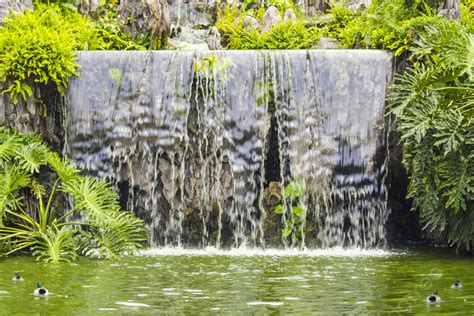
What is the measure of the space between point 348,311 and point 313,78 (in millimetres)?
7211

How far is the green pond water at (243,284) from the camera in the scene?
9.24 meters

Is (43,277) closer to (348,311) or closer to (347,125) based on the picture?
(348,311)

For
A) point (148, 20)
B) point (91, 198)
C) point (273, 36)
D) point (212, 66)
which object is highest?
point (148, 20)

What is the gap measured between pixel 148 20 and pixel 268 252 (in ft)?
17.5

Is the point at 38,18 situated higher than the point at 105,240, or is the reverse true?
the point at 38,18

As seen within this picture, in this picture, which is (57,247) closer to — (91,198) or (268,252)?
(91,198)

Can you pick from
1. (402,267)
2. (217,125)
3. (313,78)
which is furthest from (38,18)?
(402,267)

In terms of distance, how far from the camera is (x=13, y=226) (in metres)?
14.6

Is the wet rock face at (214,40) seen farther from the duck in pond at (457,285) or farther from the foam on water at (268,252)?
the duck in pond at (457,285)

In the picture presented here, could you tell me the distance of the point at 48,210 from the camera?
587 inches

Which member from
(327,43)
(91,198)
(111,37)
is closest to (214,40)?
(111,37)

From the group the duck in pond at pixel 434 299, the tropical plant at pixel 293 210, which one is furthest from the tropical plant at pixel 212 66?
the duck in pond at pixel 434 299

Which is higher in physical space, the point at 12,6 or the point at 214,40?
the point at 12,6

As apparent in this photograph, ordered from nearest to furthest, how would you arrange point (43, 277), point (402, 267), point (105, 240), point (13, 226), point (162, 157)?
point (43, 277) → point (402, 267) → point (105, 240) → point (13, 226) → point (162, 157)
